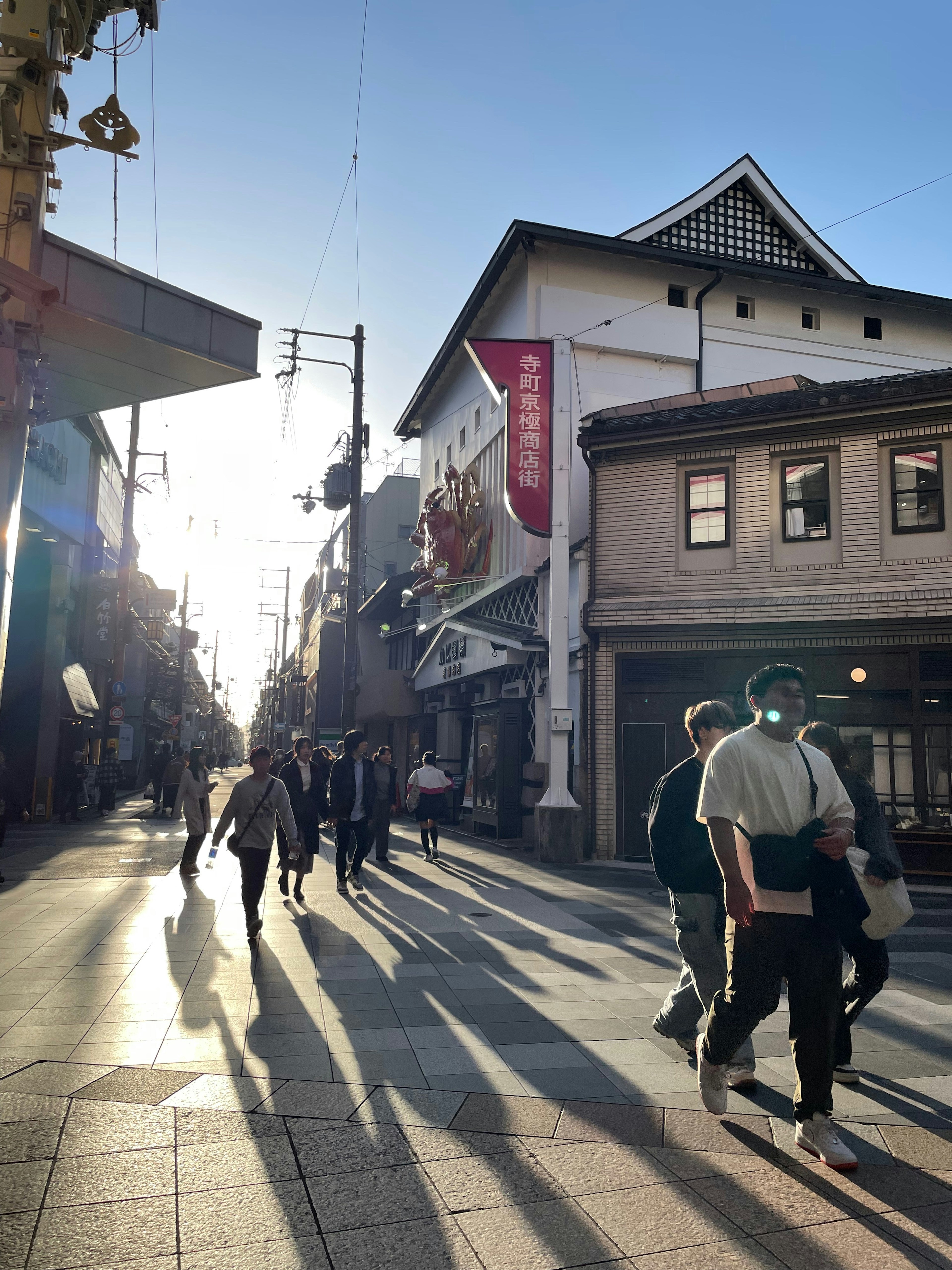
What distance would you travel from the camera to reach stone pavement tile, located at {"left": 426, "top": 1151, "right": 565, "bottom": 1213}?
3873 mm

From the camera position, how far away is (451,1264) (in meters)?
3.39

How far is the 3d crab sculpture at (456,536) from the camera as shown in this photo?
24.8 metres

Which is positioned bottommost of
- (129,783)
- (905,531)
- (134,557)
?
(129,783)

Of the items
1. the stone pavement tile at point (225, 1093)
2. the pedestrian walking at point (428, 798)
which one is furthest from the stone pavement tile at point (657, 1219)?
the pedestrian walking at point (428, 798)

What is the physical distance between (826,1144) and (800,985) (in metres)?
0.68

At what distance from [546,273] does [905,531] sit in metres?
11.7

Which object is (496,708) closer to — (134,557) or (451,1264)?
(451,1264)

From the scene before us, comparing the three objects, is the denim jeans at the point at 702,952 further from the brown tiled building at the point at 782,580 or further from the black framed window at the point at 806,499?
the black framed window at the point at 806,499

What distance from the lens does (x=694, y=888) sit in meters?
5.41

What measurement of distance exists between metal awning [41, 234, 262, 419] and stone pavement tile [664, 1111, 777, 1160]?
576 centimetres

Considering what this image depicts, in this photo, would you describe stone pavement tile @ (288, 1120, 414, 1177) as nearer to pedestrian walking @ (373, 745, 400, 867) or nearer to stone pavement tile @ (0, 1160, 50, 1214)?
stone pavement tile @ (0, 1160, 50, 1214)

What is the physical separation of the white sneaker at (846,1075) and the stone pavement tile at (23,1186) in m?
4.04

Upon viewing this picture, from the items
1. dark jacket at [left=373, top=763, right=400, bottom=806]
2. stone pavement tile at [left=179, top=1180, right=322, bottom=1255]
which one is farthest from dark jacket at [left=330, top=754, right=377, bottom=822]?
stone pavement tile at [left=179, top=1180, right=322, bottom=1255]

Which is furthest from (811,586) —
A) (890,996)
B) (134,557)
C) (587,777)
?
(134,557)
